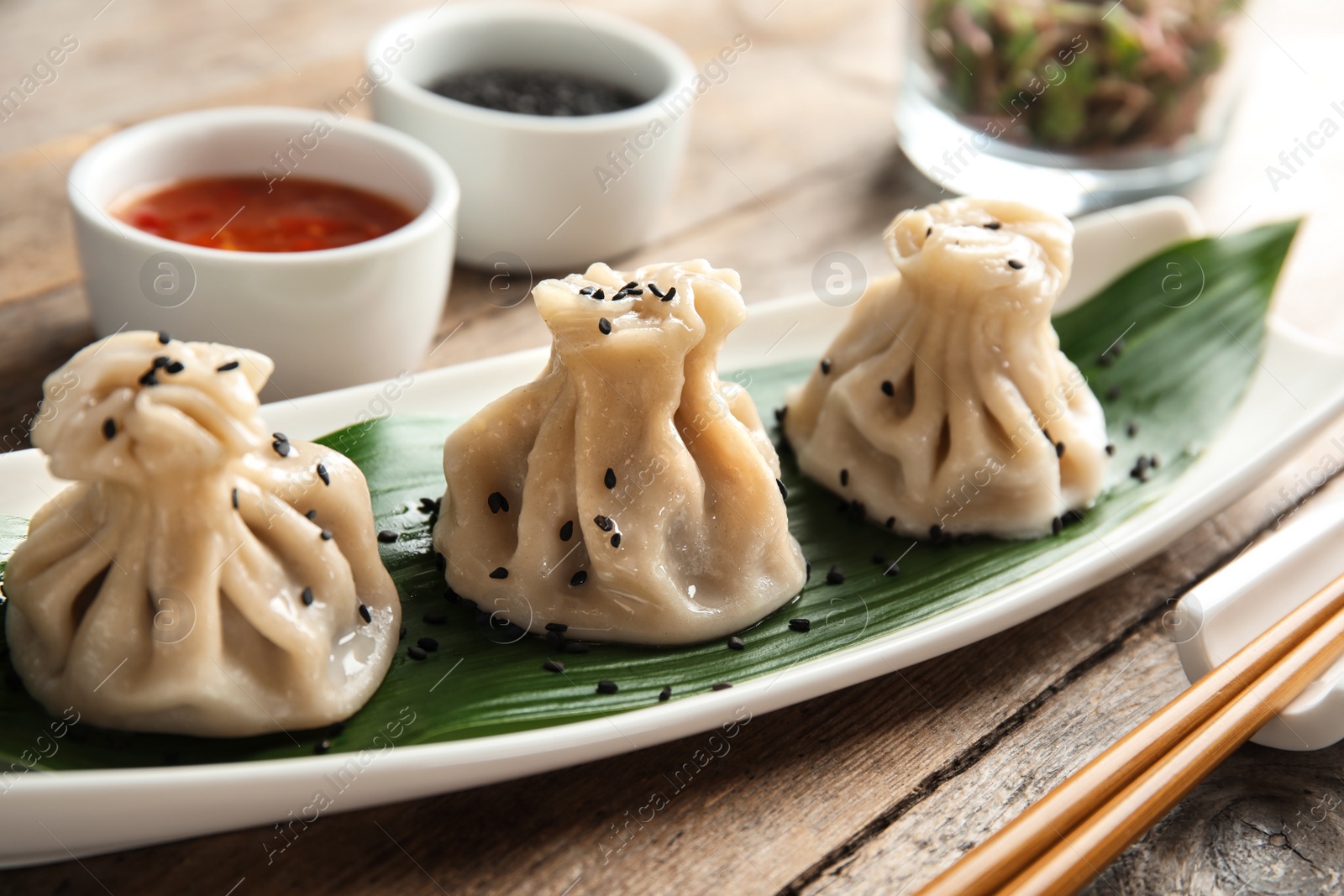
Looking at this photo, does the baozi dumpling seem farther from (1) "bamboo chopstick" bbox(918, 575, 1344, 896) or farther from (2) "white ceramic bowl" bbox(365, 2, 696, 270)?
(2) "white ceramic bowl" bbox(365, 2, 696, 270)

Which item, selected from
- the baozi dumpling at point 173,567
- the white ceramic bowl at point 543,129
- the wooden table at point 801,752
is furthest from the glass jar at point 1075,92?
the baozi dumpling at point 173,567

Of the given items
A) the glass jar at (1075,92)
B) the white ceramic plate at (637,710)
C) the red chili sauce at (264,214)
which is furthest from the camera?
the glass jar at (1075,92)

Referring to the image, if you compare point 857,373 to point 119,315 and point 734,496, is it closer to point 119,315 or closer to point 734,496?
point 734,496

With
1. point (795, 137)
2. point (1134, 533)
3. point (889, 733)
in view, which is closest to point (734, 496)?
point (889, 733)

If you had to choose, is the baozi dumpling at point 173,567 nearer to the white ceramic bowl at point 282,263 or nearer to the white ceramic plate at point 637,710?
the white ceramic plate at point 637,710

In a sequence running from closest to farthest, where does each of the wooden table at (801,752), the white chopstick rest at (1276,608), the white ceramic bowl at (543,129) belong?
the wooden table at (801,752) → the white chopstick rest at (1276,608) → the white ceramic bowl at (543,129)
